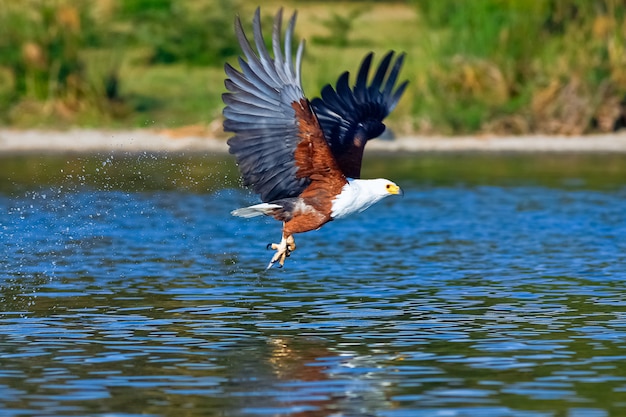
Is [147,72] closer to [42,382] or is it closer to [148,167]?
[148,167]

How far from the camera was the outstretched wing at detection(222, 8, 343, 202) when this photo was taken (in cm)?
957

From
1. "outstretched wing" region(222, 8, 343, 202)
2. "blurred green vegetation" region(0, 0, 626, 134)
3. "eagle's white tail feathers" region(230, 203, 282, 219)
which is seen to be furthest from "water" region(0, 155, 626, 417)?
"blurred green vegetation" region(0, 0, 626, 134)

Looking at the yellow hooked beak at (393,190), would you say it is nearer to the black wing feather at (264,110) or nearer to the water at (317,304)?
the black wing feather at (264,110)

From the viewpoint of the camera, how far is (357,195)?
10.1m

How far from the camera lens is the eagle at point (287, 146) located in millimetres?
9594

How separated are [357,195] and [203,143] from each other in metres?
12.4

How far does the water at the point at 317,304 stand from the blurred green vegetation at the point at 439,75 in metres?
4.01

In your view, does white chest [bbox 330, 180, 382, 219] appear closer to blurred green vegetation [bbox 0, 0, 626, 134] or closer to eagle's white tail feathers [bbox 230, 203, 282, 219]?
A: eagle's white tail feathers [bbox 230, 203, 282, 219]

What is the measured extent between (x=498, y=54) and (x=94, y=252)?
11.6m

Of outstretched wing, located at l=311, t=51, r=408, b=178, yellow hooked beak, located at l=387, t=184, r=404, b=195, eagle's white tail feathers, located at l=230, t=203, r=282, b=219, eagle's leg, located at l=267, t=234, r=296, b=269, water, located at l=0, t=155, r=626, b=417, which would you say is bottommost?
water, located at l=0, t=155, r=626, b=417

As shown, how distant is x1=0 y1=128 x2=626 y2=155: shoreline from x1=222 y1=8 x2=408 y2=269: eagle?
37.5 feet

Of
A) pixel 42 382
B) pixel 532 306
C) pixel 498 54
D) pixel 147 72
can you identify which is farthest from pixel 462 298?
pixel 147 72

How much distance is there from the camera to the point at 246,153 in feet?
33.0

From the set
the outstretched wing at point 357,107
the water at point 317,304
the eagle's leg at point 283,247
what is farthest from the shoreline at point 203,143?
the eagle's leg at point 283,247
